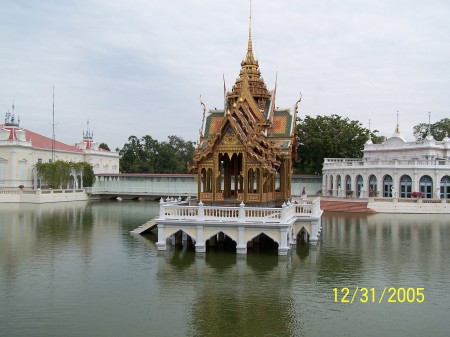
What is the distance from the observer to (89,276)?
1526 cm

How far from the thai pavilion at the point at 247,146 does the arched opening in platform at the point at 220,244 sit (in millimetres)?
1661

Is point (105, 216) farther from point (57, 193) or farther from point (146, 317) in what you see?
point (146, 317)

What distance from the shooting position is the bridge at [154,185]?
177ft

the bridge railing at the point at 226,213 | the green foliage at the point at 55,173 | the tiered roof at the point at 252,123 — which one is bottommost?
the bridge railing at the point at 226,213

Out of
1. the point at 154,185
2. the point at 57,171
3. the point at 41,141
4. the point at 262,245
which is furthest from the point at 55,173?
the point at 262,245

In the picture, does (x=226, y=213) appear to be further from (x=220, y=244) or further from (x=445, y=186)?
(x=445, y=186)

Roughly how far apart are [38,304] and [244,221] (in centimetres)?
796

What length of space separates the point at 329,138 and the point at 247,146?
37.0 m

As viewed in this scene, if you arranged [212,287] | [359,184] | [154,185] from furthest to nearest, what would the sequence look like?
1. [154,185]
2. [359,184]
3. [212,287]

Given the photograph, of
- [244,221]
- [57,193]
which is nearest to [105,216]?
[57,193]

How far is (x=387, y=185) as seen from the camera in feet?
148

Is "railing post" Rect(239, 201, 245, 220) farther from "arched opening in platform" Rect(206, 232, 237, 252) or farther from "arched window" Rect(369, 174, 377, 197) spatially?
"arched window" Rect(369, 174, 377, 197)
